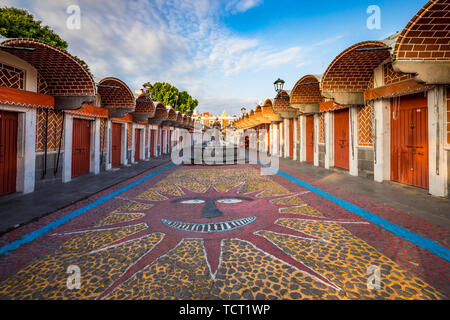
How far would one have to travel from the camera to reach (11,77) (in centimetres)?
596

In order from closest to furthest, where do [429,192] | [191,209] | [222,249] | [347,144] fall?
[222,249]
[191,209]
[429,192]
[347,144]

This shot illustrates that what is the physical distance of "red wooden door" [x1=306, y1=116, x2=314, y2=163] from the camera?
13.7m

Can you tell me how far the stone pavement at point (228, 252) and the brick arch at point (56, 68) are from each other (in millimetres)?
3957

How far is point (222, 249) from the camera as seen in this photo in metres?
3.24

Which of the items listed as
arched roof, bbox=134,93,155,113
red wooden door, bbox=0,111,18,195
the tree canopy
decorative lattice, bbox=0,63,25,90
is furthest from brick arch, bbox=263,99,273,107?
the tree canopy

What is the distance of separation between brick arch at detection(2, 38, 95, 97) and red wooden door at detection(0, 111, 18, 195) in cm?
152

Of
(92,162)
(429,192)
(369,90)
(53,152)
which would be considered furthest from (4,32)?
(429,192)

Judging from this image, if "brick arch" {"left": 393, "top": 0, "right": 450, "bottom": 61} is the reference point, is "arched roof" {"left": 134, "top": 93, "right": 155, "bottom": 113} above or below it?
above

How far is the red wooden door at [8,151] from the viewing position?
19.7 ft

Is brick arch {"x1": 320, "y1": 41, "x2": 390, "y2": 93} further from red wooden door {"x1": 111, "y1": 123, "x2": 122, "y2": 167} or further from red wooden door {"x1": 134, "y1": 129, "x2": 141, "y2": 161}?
red wooden door {"x1": 134, "y1": 129, "x2": 141, "y2": 161}

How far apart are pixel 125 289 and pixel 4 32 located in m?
23.3

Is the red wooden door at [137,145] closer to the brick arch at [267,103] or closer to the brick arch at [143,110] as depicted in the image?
the brick arch at [143,110]

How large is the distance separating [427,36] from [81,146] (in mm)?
12090

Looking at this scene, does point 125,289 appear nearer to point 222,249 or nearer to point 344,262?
point 222,249
